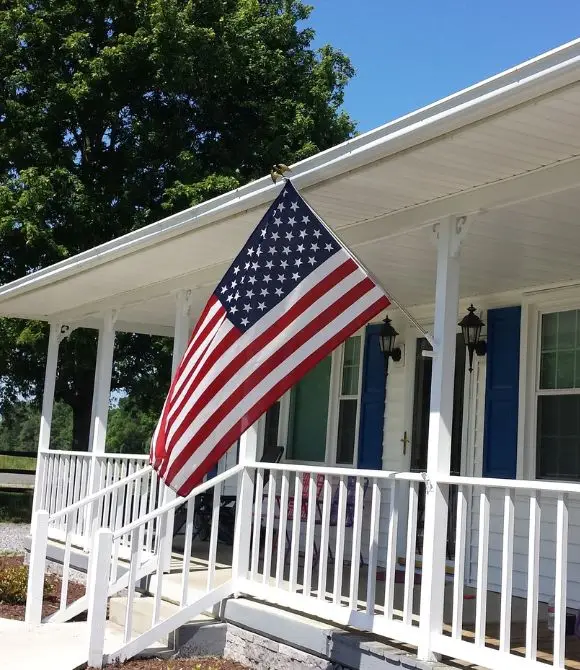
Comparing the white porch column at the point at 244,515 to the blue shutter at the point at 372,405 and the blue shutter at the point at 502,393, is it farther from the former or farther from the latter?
the blue shutter at the point at 372,405

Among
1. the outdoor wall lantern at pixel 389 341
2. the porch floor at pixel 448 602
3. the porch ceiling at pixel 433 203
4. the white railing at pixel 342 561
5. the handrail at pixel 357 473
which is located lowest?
the porch floor at pixel 448 602

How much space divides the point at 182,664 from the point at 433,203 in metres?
3.33

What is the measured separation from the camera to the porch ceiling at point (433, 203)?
4.10 metres

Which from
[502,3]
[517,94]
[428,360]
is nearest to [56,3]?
[502,3]

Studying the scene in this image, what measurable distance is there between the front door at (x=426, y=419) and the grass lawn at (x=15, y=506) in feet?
37.2

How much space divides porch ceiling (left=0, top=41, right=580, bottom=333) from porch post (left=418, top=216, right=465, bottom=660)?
0.30 meters

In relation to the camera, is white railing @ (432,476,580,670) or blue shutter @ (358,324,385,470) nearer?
white railing @ (432,476,580,670)

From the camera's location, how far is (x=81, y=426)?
17.5 m

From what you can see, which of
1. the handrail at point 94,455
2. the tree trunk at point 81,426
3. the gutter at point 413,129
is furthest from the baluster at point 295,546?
the tree trunk at point 81,426

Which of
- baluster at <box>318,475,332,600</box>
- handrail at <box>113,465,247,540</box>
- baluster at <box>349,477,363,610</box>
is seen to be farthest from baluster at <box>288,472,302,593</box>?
handrail at <box>113,465,247,540</box>

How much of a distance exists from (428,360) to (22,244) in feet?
34.4

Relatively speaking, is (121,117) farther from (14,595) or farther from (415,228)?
(415,228)

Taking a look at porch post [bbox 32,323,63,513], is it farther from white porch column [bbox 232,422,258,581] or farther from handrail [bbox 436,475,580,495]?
handrail [bbox 436,475,580,495]

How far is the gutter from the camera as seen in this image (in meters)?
3.68
